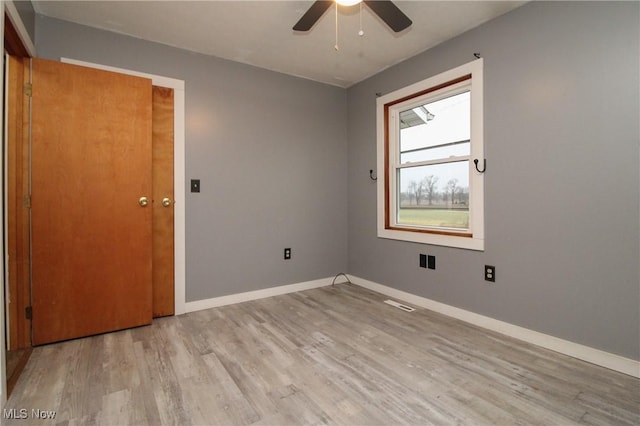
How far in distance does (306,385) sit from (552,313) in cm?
172

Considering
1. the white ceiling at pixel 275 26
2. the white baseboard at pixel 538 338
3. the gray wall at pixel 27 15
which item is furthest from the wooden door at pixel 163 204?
the white baseboard at pixel 538 338

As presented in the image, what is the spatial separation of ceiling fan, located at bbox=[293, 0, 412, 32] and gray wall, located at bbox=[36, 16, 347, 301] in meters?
1.33

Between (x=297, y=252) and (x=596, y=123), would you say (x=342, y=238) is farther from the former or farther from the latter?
(x=596, y=123)

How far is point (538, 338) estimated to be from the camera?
2160 millimetres

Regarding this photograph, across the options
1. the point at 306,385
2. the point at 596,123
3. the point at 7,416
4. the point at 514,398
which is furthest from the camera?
the point at 596,123

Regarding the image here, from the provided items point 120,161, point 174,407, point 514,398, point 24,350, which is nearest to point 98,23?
point 120,161

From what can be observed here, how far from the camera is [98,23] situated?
2414 millimetres

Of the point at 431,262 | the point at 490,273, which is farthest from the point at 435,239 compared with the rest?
the point at 490,273

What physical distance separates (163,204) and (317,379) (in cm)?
196

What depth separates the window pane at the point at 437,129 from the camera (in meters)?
2.71

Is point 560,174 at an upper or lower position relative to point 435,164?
lower

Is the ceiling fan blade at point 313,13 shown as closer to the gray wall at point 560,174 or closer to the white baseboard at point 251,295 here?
the gray wall at point 560,174

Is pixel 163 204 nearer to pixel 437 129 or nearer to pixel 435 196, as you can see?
pixel 435 196
